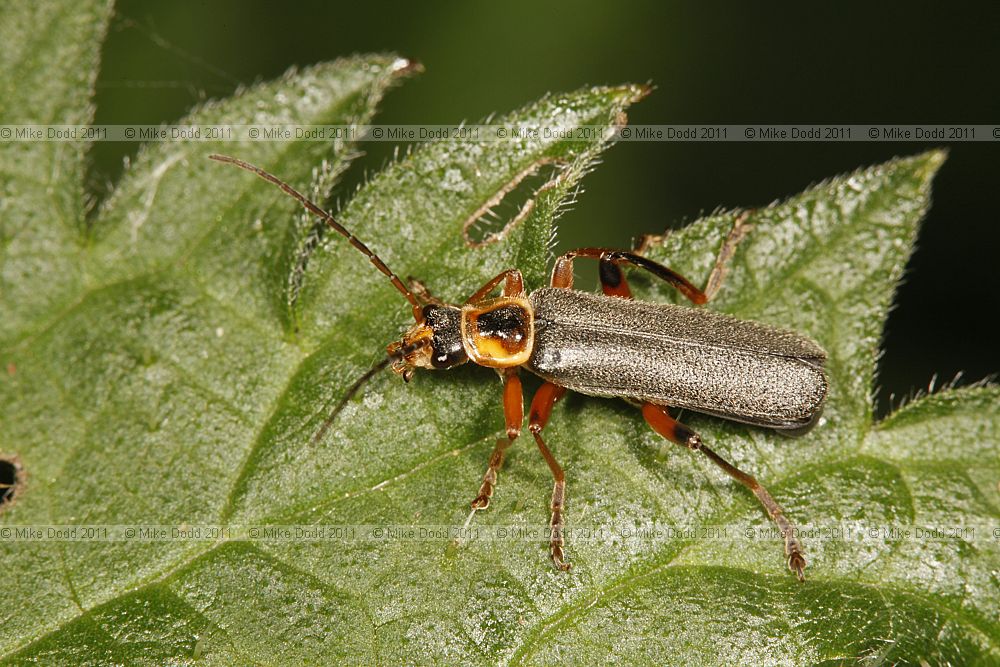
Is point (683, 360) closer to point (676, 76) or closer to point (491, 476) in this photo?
point (491, 476)

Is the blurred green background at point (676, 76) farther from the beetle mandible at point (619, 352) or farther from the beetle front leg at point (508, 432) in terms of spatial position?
the beetle front leg at point (508, 432)

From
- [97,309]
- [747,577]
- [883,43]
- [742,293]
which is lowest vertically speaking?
[747,577]

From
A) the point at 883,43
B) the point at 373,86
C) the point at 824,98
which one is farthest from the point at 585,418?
the point at 883,43

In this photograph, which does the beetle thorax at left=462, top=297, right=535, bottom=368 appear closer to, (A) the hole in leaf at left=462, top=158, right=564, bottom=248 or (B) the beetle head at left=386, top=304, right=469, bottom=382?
(B) the beetle head at left=386, top=304, right=469, bottom=382

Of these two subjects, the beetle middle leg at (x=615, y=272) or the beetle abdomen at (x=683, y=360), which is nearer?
the beetle abdomen at (x=683, y=360)

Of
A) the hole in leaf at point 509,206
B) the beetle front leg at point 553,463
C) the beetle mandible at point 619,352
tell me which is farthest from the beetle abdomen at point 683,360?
the hole in leaf at point 509,206

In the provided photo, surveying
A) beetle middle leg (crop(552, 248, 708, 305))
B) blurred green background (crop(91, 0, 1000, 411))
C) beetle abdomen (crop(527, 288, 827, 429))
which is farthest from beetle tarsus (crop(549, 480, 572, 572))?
blurred green background (crop(91, 0, 1000, 411))

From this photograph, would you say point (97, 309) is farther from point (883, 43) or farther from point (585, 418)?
point (883, 43)
